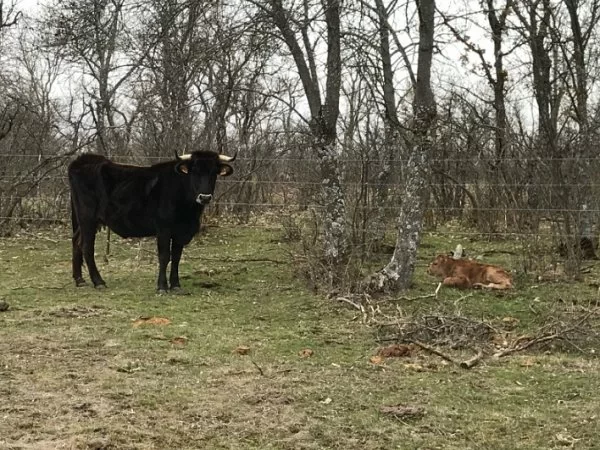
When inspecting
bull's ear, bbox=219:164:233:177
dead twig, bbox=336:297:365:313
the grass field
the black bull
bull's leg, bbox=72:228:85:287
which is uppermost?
bull's ear, bbox=219:164:233:177

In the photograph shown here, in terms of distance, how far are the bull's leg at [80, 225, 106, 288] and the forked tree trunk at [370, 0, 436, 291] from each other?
3647 mm

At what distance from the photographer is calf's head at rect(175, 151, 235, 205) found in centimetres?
885

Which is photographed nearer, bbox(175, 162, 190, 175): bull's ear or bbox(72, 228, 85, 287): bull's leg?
bbox(175, 162, 190, 175): bull's ear

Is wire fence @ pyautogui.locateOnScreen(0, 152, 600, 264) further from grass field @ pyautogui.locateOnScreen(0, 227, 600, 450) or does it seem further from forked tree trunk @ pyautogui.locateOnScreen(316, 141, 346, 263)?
grass field @ pyautogui.locateOnScreen(0, 227, 600, 450)

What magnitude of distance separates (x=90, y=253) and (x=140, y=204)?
0.91 m

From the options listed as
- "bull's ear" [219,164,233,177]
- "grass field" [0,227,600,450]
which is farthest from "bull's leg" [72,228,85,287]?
"bull's ear" [219,164,233,177]

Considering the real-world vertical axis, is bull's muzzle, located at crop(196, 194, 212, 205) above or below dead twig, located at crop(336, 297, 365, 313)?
above

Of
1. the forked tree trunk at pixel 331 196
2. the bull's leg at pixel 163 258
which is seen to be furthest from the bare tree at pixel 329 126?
the bull's leg at pixel 163 258

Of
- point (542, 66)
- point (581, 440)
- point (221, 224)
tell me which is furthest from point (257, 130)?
point (581, 440)

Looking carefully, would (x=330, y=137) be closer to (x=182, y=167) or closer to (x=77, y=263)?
(x=182, y=167)

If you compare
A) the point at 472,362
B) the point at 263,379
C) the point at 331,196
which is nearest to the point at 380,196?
the point at 331,196

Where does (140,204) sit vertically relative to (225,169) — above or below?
below

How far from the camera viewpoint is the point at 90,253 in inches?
371

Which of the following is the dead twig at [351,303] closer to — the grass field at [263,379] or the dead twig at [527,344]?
the grass field at [263,379]
